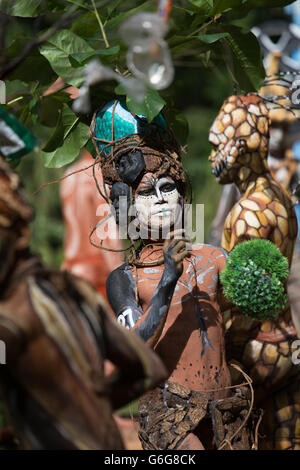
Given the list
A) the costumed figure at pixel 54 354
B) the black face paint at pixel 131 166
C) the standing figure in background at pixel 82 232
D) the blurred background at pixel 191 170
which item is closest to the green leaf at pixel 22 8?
the black face paint at pixel 131 166

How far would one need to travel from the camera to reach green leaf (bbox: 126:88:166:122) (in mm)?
2221

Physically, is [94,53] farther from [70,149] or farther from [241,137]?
[241,137]

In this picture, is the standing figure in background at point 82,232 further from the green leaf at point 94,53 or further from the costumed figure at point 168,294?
the green leaf at point 94,53

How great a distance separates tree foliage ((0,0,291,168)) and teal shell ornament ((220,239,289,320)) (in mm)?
591

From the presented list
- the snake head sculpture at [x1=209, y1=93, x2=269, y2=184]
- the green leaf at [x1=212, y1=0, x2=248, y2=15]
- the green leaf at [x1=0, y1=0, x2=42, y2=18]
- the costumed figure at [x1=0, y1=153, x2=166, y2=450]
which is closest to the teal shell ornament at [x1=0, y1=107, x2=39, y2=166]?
the costumed figure at [x1=0, y1=153, x2=166, y2=450]

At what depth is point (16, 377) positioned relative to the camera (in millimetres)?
1531

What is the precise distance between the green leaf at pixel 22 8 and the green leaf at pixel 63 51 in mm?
143

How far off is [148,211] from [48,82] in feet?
2.62

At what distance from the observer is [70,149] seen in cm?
264

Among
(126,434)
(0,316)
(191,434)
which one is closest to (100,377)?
(0,316)

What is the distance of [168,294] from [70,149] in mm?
880

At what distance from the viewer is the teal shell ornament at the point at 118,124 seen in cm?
236

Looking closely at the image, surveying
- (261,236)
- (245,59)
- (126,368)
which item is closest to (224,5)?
(245,59)
